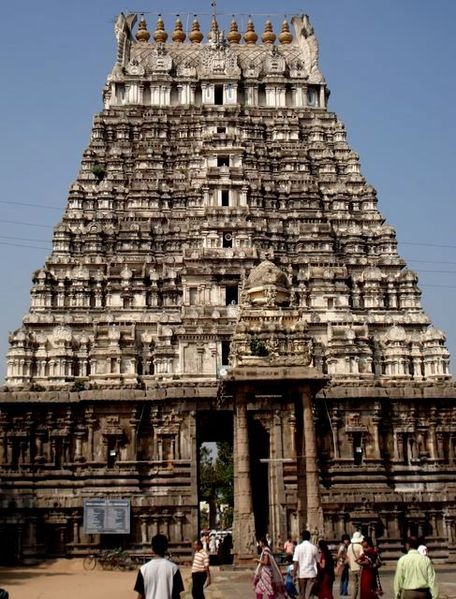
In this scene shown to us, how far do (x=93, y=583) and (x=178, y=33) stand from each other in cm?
4341

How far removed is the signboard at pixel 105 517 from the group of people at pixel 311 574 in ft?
52.4

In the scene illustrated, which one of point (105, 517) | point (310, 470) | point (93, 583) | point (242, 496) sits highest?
point (310, 470)

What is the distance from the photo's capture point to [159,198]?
161 feet

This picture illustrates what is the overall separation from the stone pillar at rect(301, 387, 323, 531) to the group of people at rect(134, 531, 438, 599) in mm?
4002

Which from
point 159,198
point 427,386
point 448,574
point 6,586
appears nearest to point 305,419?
point 448,574

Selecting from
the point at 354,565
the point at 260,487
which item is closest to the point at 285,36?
the point at 260,487

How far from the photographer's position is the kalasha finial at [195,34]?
6134 centimetres

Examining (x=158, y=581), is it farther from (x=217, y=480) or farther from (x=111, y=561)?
(x=217, y=480)

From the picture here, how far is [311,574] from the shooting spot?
17.1m

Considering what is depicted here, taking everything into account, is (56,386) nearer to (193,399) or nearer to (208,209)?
(193,399)

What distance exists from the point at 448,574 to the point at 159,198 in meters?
27.9

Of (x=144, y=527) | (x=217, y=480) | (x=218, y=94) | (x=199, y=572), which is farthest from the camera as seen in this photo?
(x=217, y=480)

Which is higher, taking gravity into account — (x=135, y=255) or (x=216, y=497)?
(x=135, y=255)

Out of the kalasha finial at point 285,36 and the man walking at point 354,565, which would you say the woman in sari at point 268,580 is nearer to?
the man walking at point 354,565
